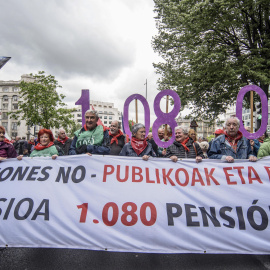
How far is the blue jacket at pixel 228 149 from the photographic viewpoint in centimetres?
360

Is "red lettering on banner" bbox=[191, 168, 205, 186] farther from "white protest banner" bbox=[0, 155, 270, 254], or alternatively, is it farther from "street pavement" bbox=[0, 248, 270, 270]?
"street pavement" bbox=[0, 248, 270, 270]

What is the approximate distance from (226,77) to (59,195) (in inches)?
461

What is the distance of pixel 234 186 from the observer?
3.07m

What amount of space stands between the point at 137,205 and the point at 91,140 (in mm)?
1432

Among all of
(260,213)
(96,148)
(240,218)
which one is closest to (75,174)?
(96,148)

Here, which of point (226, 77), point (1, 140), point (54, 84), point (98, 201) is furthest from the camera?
point (54, 84)

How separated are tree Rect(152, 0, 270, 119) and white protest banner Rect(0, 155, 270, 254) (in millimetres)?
9677

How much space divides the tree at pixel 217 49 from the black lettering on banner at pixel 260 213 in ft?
31.9

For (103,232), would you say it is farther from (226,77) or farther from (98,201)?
(226,77)

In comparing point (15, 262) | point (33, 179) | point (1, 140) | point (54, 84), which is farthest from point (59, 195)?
point (54, 84)

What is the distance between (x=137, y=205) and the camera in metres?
2.94

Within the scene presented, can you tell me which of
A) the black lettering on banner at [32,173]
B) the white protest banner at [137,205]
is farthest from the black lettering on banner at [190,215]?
the black lettering on banner at [32,173]

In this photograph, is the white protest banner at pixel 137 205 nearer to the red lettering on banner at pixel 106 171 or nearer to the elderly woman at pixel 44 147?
the red lettering on banner at pixel 106 171

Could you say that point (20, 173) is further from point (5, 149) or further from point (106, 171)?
point (106, 171)
